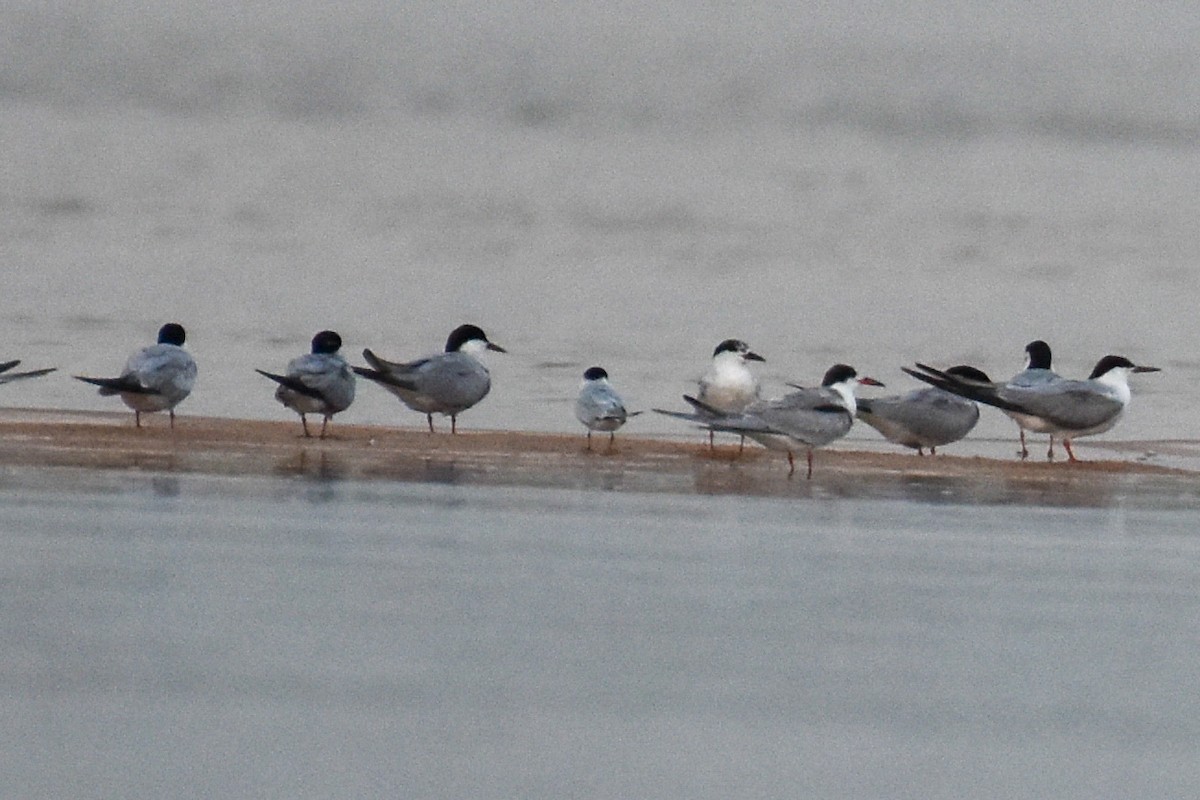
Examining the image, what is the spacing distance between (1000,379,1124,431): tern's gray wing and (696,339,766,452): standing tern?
1325 mm

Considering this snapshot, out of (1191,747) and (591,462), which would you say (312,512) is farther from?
(1191,747)

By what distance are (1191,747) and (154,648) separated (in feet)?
7.60

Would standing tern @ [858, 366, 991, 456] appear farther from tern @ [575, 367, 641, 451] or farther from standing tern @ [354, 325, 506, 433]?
standing tern @ [354, 325, 506, 433]

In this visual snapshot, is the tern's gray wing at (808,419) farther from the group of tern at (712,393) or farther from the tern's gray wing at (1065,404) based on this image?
the tern's gray wing at (1065,404)

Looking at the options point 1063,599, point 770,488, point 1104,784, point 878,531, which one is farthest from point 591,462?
point 1104,784

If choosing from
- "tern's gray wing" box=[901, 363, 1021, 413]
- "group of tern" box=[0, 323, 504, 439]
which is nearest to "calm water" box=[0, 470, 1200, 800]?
"group of tern" box=[0, 323, 504, 439]

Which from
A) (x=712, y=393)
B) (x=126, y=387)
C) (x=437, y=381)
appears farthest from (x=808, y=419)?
(x=126, y=387)

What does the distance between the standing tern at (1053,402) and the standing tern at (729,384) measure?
2.78 feet

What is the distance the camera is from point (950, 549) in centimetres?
813

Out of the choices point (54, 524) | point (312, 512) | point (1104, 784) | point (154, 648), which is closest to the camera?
point (1104, 784)

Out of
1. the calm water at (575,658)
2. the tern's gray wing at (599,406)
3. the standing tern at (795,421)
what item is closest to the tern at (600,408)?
the tern's gray wing at (599,406)

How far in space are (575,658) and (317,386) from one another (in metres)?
6.76

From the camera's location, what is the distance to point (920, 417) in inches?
490

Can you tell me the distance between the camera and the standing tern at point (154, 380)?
12188 millimetres
